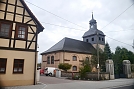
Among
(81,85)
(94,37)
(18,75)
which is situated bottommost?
(81,85)

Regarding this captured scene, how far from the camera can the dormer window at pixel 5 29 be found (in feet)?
26.9

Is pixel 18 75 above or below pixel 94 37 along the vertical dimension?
below

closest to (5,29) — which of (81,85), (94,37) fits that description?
(81,85)

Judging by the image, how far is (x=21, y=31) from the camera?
30.1 ft

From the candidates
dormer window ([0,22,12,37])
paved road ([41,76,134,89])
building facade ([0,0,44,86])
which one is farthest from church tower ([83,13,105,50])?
dormer window ([0,22,12,37])

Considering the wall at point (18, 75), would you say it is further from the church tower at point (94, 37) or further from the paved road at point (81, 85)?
the church tower at point (94, 37)

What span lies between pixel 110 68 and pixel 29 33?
31.1 ft

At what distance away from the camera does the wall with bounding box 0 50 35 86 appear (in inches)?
312

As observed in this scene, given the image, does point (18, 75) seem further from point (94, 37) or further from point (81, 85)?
point (94, 37)

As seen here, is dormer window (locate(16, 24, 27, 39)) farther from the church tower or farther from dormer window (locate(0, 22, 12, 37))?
the church tower

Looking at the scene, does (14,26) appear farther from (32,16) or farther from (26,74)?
(26,74)

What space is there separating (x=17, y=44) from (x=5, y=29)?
123cm

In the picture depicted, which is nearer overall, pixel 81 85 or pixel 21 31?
pixel 81 85

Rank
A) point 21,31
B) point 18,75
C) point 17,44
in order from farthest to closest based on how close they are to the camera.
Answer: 1. point 21,31
2. point 17,44
3. point 18,75
